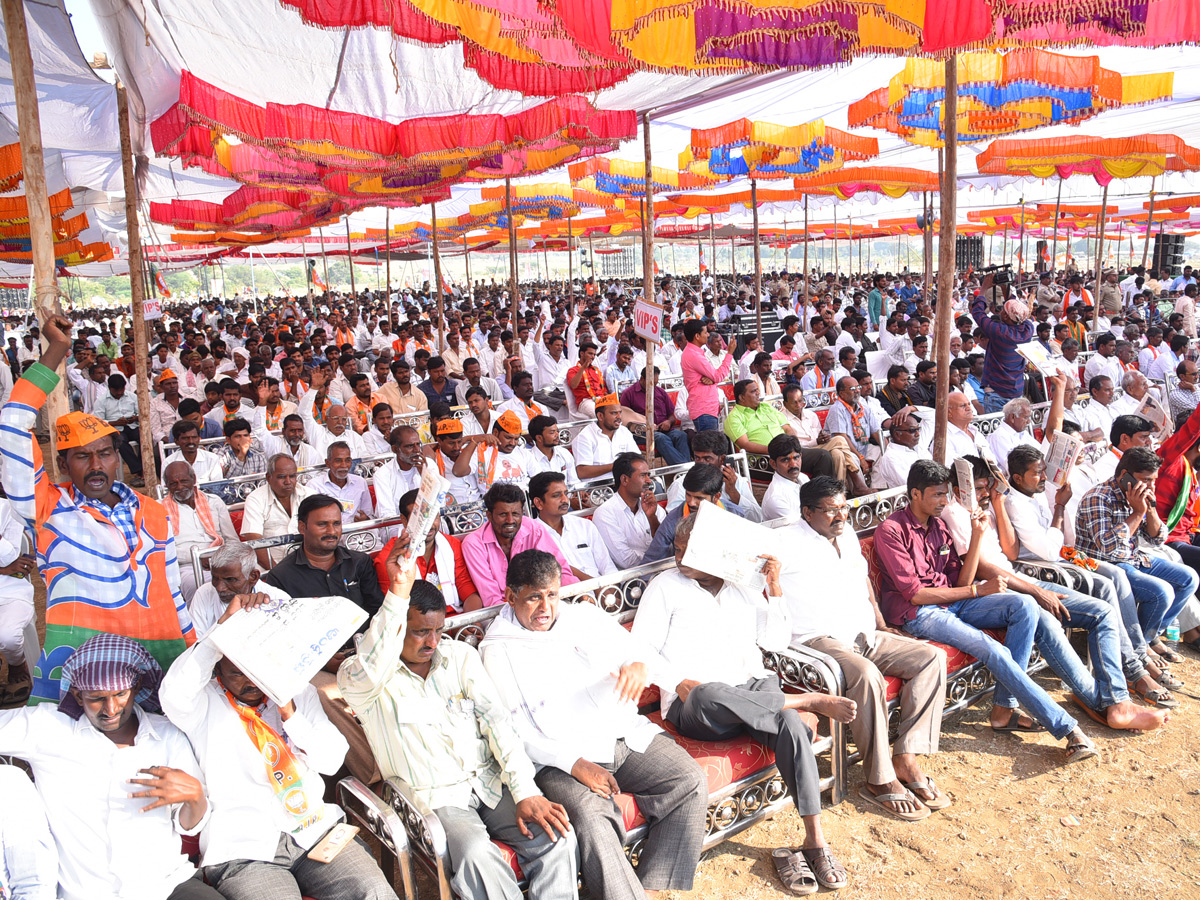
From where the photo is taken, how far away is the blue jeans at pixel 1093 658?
437cm

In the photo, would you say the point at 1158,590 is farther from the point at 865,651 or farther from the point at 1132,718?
the point at 865,651

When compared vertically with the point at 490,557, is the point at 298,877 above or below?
below

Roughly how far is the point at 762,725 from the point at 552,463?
138 inches

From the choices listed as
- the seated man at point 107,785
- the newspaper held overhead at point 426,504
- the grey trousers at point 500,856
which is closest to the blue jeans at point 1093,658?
the grey trousers at point 500,856

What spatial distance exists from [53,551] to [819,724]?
3.34 meters

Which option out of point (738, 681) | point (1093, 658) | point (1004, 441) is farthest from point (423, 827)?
point (1004, 441)

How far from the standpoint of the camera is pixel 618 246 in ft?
145

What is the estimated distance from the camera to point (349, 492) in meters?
6.14

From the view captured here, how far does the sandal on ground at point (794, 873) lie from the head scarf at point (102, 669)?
8.25ft

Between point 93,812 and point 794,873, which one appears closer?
point 93,812

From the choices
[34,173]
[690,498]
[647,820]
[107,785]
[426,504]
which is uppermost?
[34,173]

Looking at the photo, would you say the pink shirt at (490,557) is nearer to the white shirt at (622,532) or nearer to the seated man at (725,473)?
the white shirt at (622,532)

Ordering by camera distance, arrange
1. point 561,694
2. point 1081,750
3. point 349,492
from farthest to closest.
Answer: point 349,492 → point 1081,750 → point 561,694

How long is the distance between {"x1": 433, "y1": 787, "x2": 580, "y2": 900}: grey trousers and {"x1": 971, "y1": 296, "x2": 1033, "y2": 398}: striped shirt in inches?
305
